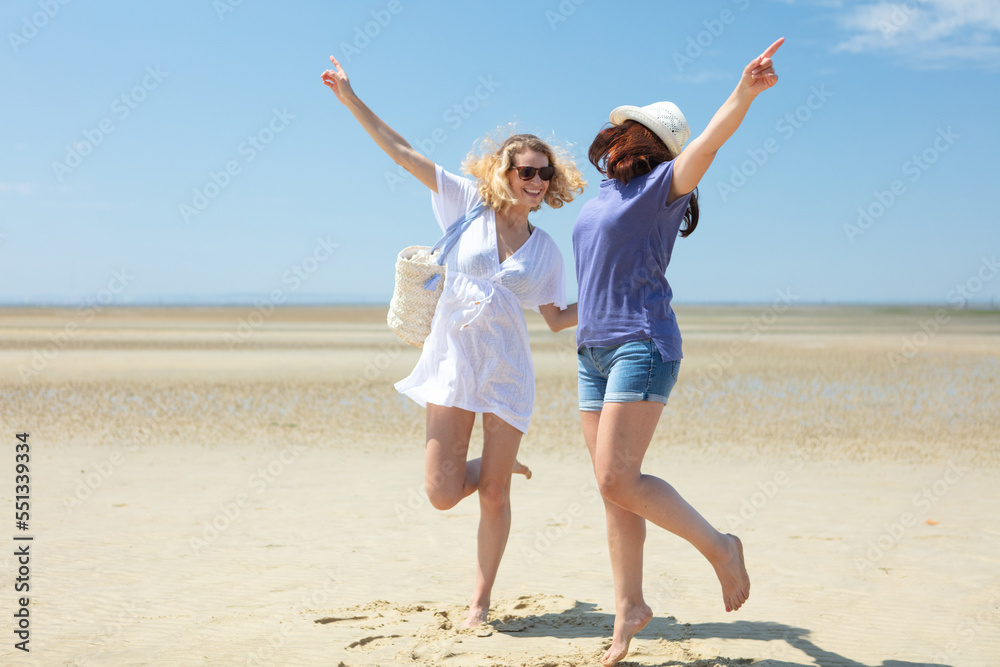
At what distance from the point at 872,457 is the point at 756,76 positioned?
22.9ft

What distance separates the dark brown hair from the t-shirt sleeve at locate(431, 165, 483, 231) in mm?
790

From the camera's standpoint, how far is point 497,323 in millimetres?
3734

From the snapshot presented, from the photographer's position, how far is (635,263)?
3.05 m

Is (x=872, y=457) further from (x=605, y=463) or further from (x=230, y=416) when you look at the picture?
(x=230, y=416)

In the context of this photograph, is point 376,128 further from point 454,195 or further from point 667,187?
point 667,187

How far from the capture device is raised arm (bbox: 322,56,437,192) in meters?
3.80

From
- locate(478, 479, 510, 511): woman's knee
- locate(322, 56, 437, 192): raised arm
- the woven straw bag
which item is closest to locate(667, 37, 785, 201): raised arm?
the woven straw bag

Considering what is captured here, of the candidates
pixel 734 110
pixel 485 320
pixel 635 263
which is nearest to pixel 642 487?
pixel 635 263

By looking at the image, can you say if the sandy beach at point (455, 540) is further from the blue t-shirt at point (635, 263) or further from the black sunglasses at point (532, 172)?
the black sunglasses at point (532, 172)

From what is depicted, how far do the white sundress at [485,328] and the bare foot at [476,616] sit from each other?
2.86ft

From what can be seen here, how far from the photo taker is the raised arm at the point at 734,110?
2742 mm

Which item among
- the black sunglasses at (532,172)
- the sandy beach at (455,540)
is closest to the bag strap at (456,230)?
the black sunglasses at (532,172)

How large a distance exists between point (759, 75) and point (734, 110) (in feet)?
0.47

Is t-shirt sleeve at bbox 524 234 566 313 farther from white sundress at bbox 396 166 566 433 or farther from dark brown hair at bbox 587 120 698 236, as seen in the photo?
dark brown hair at bbox 587 120 698 236
